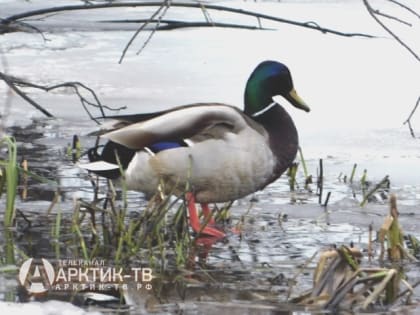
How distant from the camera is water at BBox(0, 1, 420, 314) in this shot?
4758 millimetres

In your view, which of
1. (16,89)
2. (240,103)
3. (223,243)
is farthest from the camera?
(240,103)

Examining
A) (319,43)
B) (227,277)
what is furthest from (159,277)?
(319,43)

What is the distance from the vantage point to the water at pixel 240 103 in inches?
187

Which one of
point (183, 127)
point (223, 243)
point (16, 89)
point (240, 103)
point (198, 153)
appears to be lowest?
point (223, 243)

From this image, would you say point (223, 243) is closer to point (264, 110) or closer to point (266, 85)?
point (264, 110)

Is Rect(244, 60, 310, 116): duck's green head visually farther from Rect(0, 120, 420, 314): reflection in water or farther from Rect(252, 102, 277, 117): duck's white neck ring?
Rect(0, 120, 420, 314): reflection in water

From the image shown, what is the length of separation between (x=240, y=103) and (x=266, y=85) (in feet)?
8.73

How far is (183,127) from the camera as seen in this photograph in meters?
5.58

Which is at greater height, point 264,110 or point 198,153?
point 264,110

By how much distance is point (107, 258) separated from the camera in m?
4.68

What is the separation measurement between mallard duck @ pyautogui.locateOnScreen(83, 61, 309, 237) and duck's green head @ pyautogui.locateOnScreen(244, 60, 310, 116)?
0.29 metres

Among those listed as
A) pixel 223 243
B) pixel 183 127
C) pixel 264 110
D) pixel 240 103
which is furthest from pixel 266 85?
pixel 240 103

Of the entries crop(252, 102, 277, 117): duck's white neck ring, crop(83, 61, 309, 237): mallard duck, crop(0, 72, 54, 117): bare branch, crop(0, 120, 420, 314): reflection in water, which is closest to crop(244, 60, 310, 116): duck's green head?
crop(252, 102, 277, 117): duck's white neck ring

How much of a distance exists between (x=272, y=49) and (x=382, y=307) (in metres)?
6.56
